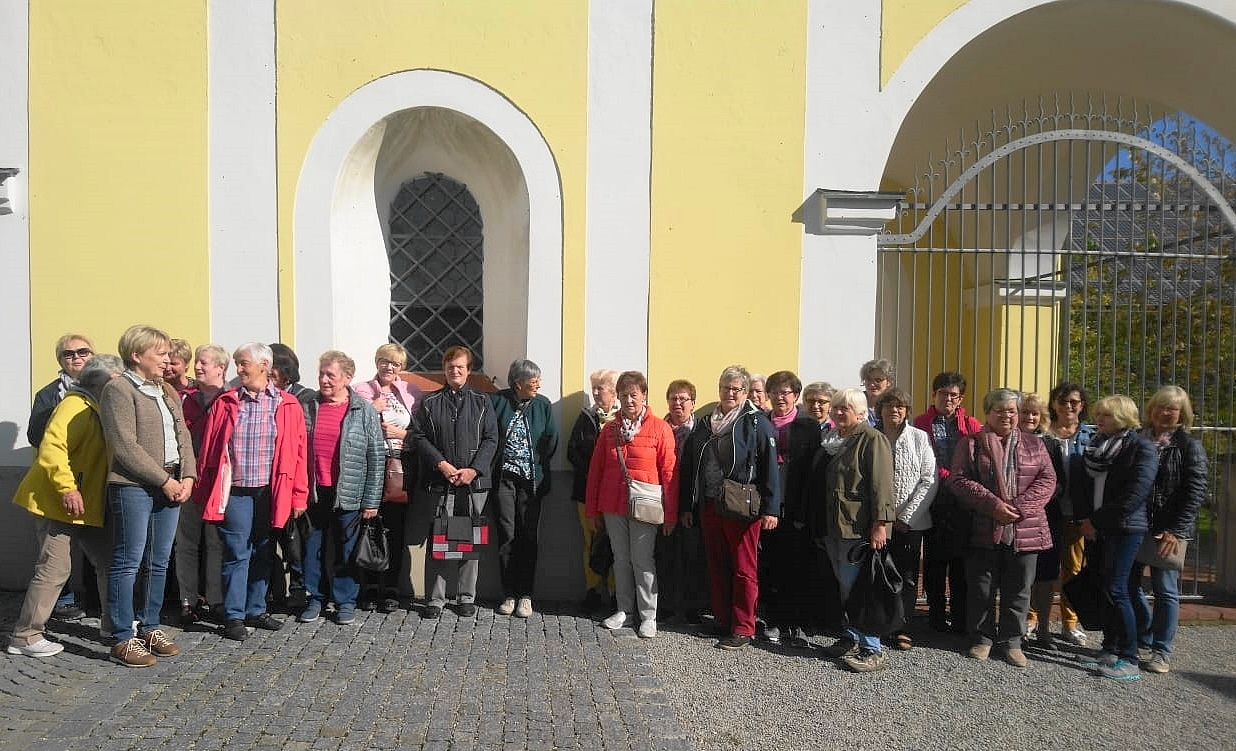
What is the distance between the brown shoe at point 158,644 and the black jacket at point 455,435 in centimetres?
161

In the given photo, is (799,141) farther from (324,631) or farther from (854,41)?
(324,631)

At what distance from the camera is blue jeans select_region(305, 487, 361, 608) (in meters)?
5.24

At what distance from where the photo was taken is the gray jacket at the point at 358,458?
5.14 m

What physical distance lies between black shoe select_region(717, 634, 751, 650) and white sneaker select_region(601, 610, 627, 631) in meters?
0.60

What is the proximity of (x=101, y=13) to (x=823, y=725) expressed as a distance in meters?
6.14

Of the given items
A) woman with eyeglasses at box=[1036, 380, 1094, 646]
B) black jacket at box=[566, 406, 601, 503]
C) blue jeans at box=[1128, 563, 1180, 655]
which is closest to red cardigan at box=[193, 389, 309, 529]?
black jacket at box=[566, 406, 601, 503]

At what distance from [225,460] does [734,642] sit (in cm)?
301

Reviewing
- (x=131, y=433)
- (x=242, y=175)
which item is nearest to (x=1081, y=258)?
(x=242, y=175)

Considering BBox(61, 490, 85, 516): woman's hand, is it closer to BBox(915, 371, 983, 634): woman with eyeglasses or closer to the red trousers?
the red trousers

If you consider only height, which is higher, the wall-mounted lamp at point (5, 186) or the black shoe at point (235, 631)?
the wall-mounted lamp at point (5, 186)

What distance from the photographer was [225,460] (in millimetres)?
4844

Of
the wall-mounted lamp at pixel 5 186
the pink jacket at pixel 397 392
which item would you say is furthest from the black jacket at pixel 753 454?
the wall-mounted lamp at pixel 5 186

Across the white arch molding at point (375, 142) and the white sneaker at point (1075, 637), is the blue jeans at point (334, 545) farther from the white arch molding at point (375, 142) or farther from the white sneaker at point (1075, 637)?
the white sneaker at point (1075, 637)

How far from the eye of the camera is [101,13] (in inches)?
229
